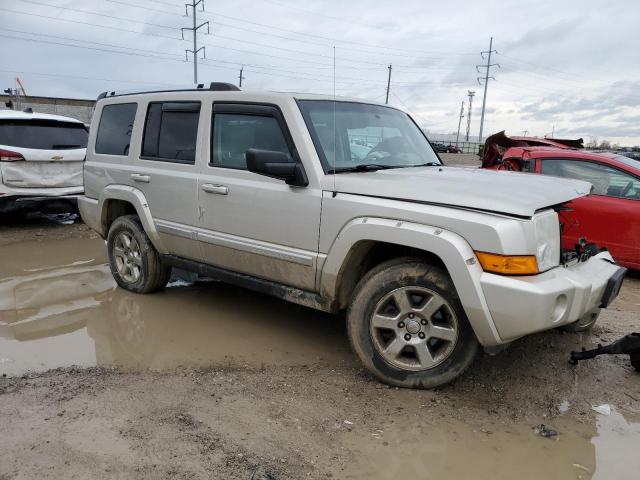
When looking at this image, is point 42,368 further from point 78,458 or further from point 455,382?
point 455,382

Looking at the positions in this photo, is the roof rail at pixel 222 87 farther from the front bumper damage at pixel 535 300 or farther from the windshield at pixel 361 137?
the front bumper damage at pixel 535 300

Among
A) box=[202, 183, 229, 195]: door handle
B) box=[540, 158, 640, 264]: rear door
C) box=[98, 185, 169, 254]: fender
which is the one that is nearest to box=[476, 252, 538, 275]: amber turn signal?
box=[202, 183, 229, 195]: door handle

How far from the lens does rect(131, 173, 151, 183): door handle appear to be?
4.83 m

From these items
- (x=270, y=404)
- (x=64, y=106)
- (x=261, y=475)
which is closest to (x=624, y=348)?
(x=270, y=404)

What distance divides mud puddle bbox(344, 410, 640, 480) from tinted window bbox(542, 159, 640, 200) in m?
3.63

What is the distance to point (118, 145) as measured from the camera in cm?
530

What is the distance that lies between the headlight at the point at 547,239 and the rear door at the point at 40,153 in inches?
285

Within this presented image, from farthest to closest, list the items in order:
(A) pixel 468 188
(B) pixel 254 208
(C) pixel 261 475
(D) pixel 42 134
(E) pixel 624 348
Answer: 1. (D) pixel 42 134
2. (B) pixel 254 208
3. (E) pixel 624 348
4. (A) pixel 468 188
5. (C) pixel 261 475

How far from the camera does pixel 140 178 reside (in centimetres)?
490

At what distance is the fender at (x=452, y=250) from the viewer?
2.97 metres

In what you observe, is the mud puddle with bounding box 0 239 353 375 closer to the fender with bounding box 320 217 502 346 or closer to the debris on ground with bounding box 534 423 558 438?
the fender with bounding box 320 217 502 346

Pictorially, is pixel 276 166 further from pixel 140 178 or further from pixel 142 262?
pixel 142 262

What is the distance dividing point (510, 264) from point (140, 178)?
340 cm

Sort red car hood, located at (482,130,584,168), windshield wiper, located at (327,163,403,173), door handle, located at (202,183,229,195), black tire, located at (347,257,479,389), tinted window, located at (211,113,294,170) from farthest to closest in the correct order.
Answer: red car hood, located at (482,130,584,168)
door handle, located at (202,183,229,195)
tinted window, located at (211,113,294,170)
windshield wiper, located at (327,163,403,173)
black tire, located at (347,257,479,389)
